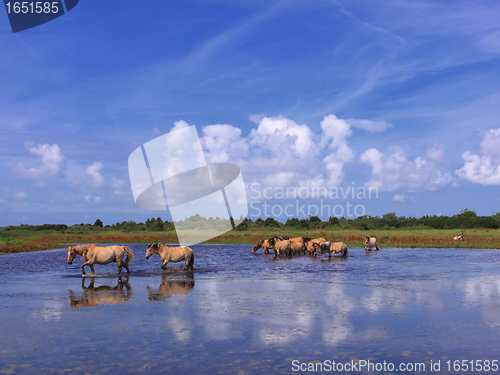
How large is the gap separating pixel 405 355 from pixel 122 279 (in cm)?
1427

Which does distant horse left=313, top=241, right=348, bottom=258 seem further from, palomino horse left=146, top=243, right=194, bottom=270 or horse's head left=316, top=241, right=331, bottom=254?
palomino horse left=146, top=243, right=194, bottom=270

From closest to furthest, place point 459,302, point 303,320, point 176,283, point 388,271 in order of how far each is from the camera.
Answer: point 303,320, point 459,302, point 176,283, point 388,271

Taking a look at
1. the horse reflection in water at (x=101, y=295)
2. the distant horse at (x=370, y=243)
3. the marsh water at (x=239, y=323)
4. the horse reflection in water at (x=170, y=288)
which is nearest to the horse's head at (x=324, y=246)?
the distant horse at (x=370, y=243)

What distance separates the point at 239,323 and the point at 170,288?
632cm

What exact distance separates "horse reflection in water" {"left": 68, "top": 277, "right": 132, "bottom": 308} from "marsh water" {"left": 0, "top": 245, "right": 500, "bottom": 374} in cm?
4

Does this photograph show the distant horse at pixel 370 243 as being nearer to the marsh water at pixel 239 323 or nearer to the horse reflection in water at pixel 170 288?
the marsh water at pixel 239 323

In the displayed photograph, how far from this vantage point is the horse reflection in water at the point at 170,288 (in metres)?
13.8

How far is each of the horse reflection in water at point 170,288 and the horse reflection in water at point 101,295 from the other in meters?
0.86

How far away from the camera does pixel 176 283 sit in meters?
17.0

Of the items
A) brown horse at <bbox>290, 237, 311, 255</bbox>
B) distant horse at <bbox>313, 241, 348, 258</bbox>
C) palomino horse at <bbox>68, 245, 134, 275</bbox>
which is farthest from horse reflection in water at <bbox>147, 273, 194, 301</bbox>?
brown horse at <bbox>290, 237, 311, 255</bbox>

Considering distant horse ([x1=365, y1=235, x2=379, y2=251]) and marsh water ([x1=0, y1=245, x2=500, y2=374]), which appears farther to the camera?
distant horse ([x1=365, y1=235, x2=379, y2=251])

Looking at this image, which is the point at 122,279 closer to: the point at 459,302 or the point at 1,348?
the point at 1,348

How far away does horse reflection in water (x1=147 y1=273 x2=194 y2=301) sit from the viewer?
1379cm

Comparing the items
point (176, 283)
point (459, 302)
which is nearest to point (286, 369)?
point (459, 302)
